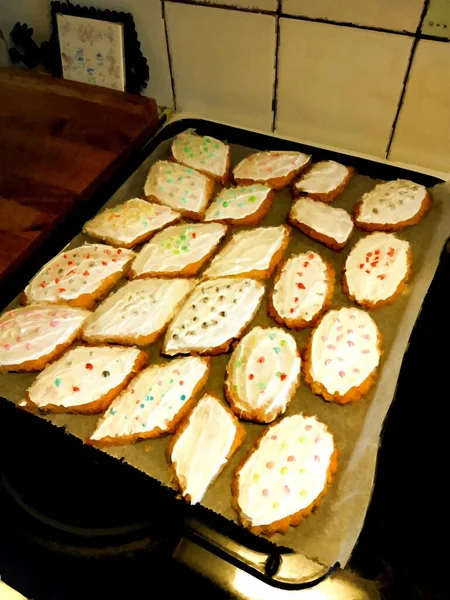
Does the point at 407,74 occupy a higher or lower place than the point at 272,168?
higher

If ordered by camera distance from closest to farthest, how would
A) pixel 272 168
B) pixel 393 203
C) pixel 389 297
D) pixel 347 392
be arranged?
pixel 347 392
pixel 389 297
pixel 393 203
pixel 272 168

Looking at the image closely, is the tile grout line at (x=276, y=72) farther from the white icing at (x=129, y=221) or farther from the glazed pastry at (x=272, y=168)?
the white icing at (x=129, y=221)

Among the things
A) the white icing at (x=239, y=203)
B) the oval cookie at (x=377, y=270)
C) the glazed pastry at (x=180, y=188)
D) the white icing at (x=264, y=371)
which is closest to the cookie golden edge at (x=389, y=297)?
the oval cookie at (x=377, y=270)

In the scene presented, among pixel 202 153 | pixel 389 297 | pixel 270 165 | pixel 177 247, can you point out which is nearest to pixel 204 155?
pixel 202 153

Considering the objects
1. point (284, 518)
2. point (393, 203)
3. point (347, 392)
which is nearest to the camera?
point (284, 518)

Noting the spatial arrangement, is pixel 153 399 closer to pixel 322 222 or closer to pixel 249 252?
pixel 249 252

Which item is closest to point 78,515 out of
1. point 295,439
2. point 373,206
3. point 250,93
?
point 295,439
